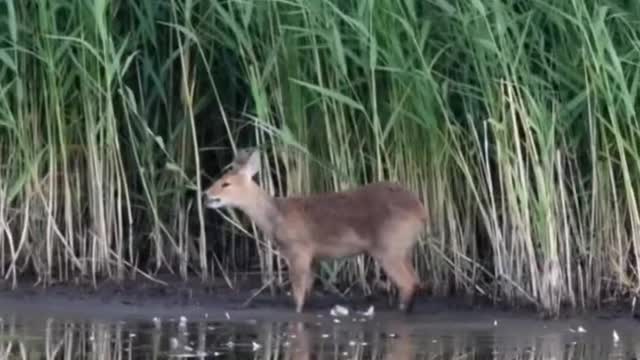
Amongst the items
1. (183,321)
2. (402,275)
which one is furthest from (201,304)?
(402,275)

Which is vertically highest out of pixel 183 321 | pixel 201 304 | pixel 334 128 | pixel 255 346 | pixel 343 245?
pixel 334 128

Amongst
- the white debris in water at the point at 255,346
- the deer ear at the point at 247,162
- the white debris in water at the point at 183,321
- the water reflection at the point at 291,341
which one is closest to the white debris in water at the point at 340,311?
the water reflection at the point at 291,341

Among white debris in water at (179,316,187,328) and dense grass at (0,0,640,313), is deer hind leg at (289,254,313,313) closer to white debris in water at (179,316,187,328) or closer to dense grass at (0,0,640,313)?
dense grass at (0,0,640,313)

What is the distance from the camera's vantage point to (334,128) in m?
12.2

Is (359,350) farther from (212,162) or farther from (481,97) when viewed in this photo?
(212,162)

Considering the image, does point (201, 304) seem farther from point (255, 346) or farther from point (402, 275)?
point (255, 346)

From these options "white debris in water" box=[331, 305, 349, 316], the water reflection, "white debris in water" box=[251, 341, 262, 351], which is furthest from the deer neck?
"white debris in water" box=[251, 341, 262, 351]

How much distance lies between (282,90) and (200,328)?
1.70m

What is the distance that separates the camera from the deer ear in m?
12.2

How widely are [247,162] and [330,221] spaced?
0.64 m

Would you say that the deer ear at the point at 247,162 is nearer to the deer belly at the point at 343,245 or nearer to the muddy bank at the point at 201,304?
the deer belly at the point at 343,245

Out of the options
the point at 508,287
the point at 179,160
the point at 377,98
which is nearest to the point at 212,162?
the point at 179,160

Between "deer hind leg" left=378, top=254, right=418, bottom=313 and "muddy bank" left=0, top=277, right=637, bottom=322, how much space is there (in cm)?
13

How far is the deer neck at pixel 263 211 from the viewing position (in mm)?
12242
